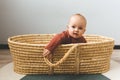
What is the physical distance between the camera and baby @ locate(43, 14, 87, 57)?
1247 mm

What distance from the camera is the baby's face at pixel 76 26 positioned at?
1293mm

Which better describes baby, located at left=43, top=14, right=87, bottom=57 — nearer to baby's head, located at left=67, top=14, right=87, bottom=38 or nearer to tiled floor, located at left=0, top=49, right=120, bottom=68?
baby's head, located at left=67, top=14, right=87, bottom=38

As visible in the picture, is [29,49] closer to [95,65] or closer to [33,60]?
[33,60]

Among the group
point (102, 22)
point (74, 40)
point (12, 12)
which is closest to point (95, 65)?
point (74, 40)

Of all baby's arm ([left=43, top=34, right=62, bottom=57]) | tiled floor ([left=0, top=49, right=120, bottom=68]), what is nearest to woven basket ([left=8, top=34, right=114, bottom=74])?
baby's arm ([left=43, top=34, right=62, bottom=57])

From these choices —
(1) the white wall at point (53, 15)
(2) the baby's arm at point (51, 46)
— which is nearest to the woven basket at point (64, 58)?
(2) the baby's arm at point (51, 46)

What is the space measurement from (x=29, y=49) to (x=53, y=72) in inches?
6.5

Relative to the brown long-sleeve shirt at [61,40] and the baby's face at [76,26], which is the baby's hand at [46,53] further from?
the baby's face at [76,26]

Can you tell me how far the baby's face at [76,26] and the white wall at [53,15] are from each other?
0.74 metres

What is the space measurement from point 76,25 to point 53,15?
77 cm

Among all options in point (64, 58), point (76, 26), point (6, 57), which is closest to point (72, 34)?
point (76, 26)

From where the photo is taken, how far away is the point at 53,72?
4.21 ft

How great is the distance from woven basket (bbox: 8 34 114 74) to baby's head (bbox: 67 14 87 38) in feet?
0.32

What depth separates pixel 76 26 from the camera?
1303 millimetres
